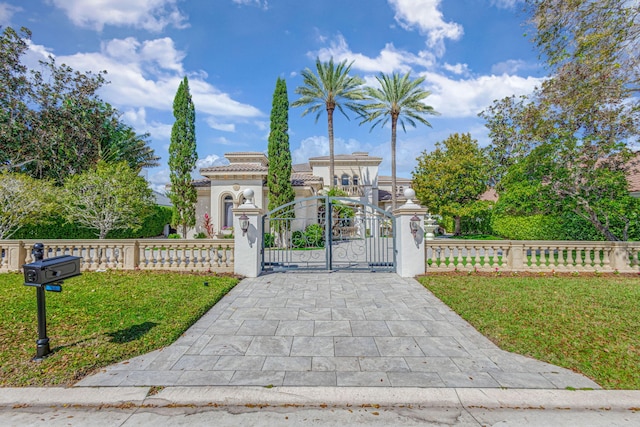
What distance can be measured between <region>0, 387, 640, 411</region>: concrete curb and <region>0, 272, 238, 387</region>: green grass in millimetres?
250

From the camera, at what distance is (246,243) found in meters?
8.84

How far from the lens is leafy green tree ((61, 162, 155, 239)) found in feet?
41.6

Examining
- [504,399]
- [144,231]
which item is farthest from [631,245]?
[144,231]

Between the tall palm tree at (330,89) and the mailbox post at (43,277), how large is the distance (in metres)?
17.8

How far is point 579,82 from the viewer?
7480mm

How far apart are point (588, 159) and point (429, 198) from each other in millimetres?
13447

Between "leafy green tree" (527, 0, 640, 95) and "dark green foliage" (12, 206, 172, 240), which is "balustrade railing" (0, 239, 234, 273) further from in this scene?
"leafy green tree" (527, 0, 640, 95)

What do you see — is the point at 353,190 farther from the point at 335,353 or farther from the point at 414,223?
the point at 335,353

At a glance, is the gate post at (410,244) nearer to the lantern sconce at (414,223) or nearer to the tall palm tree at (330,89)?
the lantern sconce at (414,223)

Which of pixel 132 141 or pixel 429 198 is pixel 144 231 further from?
pixel 429 198

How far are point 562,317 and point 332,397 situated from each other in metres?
4.66

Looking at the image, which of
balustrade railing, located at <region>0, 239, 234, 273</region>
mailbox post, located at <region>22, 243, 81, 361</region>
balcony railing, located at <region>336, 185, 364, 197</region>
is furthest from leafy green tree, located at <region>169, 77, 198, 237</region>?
mailbox post, located at <region>22, 243, 81, 361</region>

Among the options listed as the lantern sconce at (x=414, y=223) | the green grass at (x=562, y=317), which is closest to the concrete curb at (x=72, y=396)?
the green grass at (x=562, y=317)

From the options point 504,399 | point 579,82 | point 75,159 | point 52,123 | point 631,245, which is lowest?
point 504,399
